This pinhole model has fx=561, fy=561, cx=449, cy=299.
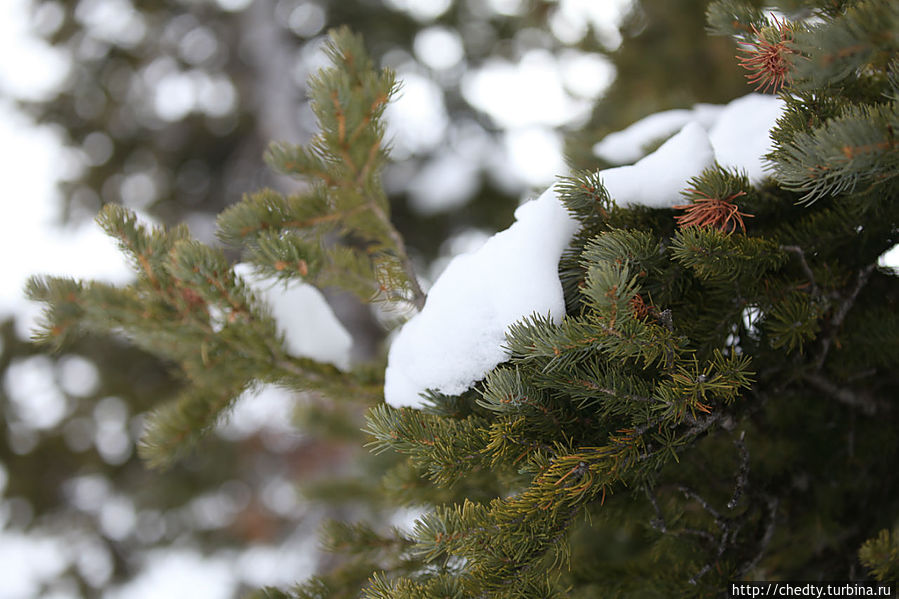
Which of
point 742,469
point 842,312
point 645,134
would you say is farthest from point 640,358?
point 645,134

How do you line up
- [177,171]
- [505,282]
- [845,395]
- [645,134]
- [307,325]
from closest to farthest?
[505,282], [845,395], [307,325], [645,134], [177,171]

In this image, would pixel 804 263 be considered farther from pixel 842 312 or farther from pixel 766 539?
pixel 766 539

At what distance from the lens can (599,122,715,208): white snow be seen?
3.60 ft

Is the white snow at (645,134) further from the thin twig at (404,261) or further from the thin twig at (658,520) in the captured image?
the thin twig at (658,520)

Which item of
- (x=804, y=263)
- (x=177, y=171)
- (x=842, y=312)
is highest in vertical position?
(x=804, y=263)

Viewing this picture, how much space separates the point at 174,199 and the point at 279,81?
6.79ft

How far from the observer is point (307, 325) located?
4.95 feet

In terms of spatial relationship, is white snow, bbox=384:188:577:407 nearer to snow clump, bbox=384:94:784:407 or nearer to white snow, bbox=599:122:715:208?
snow clump, bbox=384:94:784:407

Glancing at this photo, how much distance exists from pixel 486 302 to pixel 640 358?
0.30 meters

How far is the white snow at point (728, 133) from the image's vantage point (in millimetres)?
1220

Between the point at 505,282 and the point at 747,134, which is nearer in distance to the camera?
the point at 505,282

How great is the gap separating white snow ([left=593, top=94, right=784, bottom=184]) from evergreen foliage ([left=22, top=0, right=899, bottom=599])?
0.12 metres

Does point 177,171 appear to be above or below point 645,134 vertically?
below

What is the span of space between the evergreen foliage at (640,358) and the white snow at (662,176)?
37 millimetres
